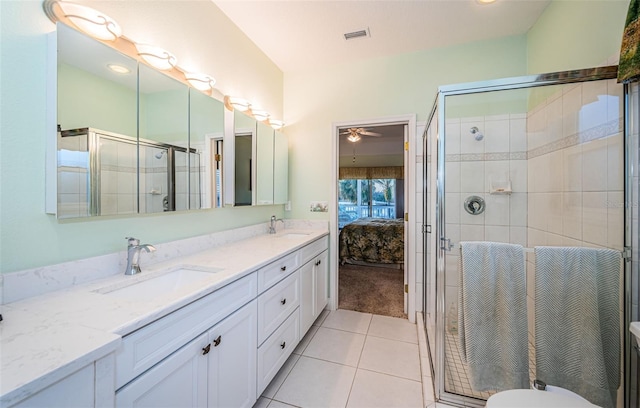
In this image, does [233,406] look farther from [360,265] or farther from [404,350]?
[360,265]

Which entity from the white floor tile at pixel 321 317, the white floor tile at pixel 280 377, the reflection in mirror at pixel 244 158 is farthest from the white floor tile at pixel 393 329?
the reflection in mirror at pixel 244 158

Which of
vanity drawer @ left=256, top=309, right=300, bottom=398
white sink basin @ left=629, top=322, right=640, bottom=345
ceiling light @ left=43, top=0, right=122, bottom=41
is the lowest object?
vanity drawer @ left=256, top=309, right=300, bottom=398

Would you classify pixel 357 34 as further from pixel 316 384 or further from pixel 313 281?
pixel 316 384

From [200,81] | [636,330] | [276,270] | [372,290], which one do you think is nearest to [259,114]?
[200,81]

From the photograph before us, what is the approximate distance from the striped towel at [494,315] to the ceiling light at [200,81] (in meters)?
1.90

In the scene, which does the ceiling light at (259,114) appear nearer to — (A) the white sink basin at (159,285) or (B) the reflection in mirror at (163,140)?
(B) the reflection in mirror at (163,140)

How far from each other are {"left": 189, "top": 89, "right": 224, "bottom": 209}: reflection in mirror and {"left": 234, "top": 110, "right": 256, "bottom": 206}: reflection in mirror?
0.19 metres

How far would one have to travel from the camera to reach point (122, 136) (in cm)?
125

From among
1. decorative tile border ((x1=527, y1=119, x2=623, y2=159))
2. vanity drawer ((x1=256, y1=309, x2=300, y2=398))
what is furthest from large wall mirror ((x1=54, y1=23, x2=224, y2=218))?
decorative tile border ((x1=527, y1=119, x2=623, y2=159))

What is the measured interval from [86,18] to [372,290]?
11.0ft

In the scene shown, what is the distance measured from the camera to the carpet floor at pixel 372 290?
279cm

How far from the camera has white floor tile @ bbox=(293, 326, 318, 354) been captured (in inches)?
79.7

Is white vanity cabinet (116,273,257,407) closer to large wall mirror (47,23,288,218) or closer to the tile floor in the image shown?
the tile floor

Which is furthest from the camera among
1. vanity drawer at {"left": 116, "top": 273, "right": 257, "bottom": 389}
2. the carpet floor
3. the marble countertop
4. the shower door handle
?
the carpet floor
